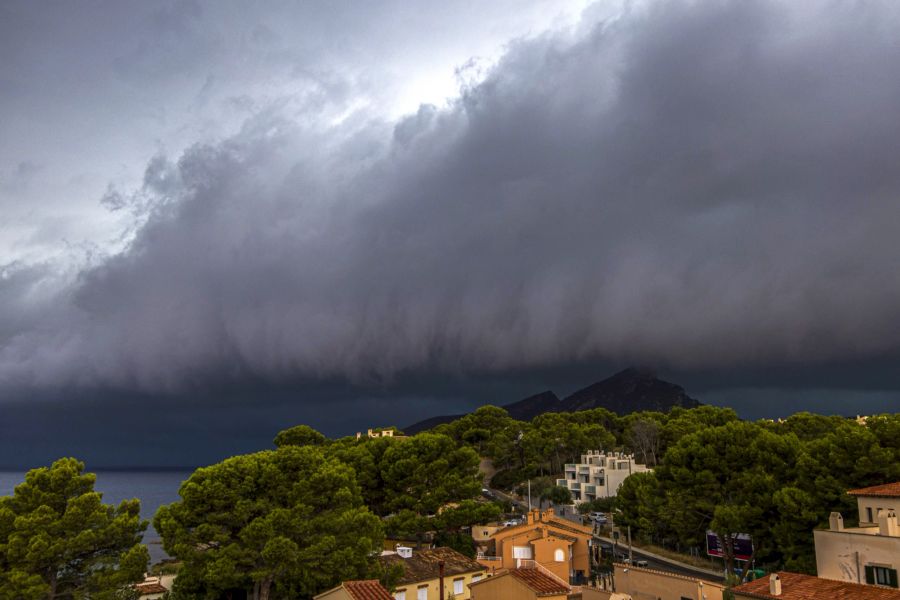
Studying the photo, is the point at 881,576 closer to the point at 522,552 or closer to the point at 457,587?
the point at 457,587

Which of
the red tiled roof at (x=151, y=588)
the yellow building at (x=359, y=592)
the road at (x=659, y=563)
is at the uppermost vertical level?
the yellow building at (x=359, y=592)

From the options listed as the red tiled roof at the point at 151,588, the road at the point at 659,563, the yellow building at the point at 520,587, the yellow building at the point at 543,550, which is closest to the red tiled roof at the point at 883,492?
the road at the point at 659,563

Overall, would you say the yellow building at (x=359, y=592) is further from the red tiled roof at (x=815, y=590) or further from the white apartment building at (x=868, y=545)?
the white apartment building at (x=868, y=545)

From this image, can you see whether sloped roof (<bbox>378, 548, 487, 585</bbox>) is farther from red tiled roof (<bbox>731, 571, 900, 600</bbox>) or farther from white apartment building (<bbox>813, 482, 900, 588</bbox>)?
white apartment building (<bbox>813, 482, 900, 588</bbox>)

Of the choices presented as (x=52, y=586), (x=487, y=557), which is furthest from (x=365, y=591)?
(x=487, y=557)

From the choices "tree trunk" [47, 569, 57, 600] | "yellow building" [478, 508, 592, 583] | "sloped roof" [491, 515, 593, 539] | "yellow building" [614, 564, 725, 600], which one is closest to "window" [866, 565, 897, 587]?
"yellow building" [614, 564, 725, 600]

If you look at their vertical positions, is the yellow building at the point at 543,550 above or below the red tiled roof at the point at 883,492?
below
